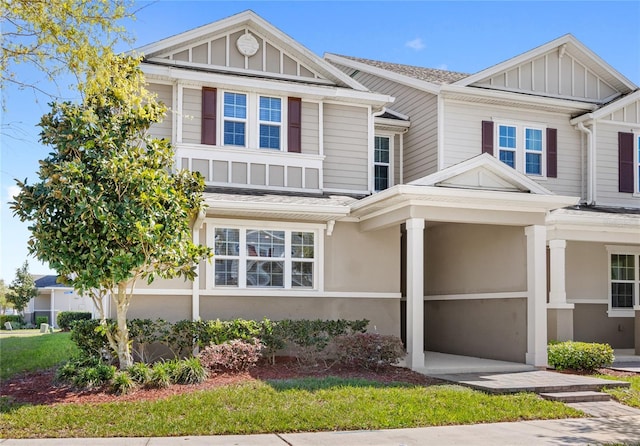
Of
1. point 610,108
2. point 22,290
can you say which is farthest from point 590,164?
point 22,290

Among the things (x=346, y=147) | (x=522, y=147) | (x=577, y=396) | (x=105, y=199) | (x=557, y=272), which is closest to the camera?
(x=105, y=199)

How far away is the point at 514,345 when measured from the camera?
14.2 m

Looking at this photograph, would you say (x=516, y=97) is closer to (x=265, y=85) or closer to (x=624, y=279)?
(x=624, y=279)

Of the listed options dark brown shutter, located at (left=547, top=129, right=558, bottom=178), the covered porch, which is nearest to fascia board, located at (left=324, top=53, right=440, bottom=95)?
dark brown shutter, located at (left=547, top=129, right=558, bottom=178)

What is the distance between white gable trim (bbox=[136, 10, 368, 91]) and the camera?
1472cm

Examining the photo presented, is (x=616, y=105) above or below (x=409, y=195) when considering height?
above

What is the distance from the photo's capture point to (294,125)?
50.3 feet

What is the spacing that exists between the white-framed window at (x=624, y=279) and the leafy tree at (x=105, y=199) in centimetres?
1241

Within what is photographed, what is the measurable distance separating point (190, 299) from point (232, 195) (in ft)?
7.73

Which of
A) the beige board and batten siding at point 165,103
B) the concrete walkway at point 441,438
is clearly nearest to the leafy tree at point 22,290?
the beige board and batten siding at point 165,103

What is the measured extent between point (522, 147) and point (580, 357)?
668 centimetres

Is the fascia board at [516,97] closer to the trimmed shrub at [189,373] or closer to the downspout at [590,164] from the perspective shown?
the downspout at [590,164]

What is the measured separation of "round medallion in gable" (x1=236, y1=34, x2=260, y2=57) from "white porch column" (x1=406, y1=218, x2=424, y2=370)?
584 cm

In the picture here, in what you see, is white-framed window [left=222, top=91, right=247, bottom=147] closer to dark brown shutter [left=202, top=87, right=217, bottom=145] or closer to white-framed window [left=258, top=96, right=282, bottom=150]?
dark brown shutter [left=202, top=87, right=217, bottom=145]
